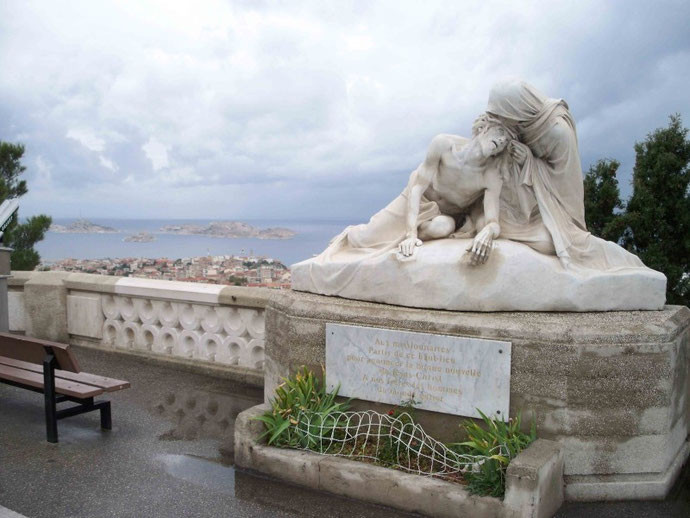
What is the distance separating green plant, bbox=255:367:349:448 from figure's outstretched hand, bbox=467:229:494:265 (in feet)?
4.09

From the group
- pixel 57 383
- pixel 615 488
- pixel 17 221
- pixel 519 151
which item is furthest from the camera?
pixel 17 221

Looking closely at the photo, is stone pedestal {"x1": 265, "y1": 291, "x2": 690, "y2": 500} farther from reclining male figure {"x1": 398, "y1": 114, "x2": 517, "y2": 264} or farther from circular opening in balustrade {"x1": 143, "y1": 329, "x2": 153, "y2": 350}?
circular opening in balustrade {"x1": 143, "y1": 329, "x2": 153, "y2": 350}

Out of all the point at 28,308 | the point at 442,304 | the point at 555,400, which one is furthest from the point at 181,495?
the point at 28,308

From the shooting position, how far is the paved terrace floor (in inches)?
135

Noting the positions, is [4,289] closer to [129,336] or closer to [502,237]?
[129,336]

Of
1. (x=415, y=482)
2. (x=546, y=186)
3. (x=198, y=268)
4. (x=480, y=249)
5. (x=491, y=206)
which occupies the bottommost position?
(x=415, y=482)

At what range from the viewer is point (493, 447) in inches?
134

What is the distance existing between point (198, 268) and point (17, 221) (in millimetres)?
5957

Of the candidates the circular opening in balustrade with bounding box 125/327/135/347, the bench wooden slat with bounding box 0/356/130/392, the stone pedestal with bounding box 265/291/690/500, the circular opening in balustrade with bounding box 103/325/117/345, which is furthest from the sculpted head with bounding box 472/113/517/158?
the circular opening in balustrade with bounding box 103/325/117/345

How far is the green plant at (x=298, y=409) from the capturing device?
389cm

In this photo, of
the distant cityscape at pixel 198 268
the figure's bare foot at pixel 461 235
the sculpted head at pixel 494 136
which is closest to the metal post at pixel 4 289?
the distant cityscape at pixel 198 268

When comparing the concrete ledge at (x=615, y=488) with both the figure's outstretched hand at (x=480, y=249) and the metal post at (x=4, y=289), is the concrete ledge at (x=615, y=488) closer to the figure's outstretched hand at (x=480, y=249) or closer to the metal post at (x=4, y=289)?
the figure's outstretched hand at (x=480, y=249)

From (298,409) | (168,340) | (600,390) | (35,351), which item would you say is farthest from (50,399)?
(600,390)

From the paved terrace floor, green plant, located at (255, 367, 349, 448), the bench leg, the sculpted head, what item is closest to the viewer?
the paved terrace floor
